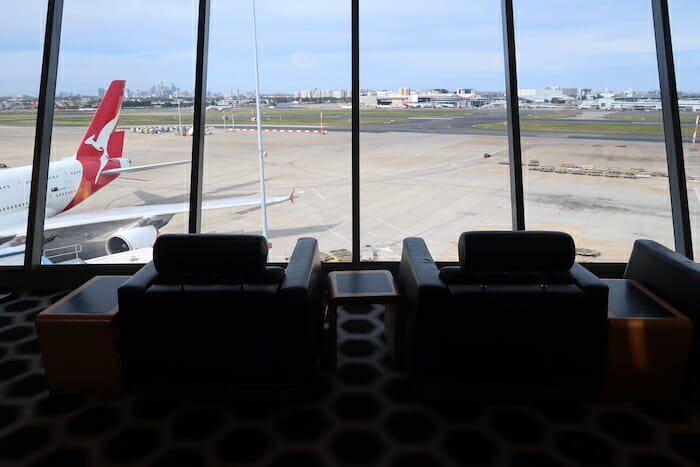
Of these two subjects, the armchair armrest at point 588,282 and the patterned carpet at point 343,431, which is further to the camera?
the armchair armrest at point 588,282

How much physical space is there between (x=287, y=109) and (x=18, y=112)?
93.6 inches

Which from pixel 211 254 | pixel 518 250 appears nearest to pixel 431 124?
pixel 518 250

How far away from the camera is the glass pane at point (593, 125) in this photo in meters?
4.25

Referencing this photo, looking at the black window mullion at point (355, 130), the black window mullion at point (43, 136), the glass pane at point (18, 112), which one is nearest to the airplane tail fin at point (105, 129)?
the glass pane at point (18, 112)

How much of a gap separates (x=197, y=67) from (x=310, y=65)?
3.47ft

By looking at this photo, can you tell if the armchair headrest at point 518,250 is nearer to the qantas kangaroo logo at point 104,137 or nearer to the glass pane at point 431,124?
the glass pane at point 431,124

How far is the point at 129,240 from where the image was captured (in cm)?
472

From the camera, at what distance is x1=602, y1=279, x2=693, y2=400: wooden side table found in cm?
241

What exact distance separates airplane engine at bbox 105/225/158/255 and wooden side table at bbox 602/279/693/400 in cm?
389

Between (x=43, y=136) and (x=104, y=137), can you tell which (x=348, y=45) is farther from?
(x=104, y=137)

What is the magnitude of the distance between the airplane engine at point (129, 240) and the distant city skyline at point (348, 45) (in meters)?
1.35

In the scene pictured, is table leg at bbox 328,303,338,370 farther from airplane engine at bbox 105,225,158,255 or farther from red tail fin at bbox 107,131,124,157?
red tail fin at bbox 107,131,124,157

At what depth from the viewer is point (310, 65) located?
4.65 meters

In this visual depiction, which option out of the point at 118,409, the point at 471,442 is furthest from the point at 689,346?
the point at 118,409
